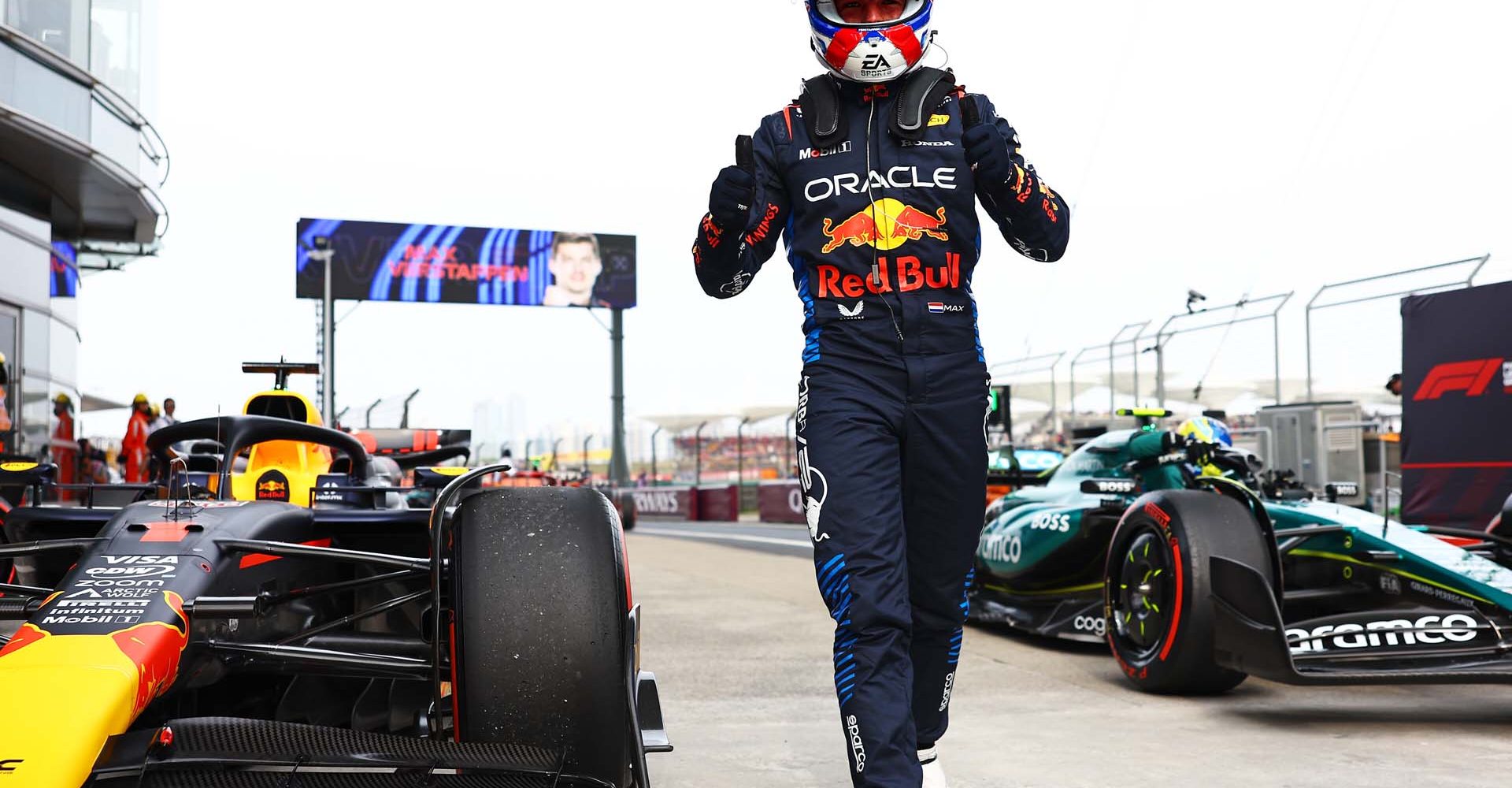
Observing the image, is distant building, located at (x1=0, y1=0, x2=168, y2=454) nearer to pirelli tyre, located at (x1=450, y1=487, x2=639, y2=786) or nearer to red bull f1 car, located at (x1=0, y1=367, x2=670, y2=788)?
red bull f1 car, located at (x1=0, y1=367, x2=670, y2=788)

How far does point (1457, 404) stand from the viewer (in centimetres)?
970

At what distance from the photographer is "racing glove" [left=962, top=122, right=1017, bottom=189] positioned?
277 cm

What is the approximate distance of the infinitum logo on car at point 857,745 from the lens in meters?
2.52

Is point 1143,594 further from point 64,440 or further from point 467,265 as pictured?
point 467,265

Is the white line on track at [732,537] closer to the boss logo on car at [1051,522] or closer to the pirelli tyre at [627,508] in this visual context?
the pirelli tyre at [627,508]

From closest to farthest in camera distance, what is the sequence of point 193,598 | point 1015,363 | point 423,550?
point 193,598, point 423,550, point 1015,363

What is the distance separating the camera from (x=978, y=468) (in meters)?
2.81

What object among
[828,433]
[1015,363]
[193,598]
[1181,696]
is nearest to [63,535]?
[193,598]

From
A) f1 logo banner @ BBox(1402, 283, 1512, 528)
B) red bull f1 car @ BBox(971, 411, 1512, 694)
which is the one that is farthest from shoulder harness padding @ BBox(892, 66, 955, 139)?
f1 logo banner @ BBox(1402, 283, 1512, 528)

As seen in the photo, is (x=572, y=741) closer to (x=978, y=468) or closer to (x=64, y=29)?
(x=978, y=468)

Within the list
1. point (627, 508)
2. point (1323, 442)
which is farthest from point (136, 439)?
point (627, 508)

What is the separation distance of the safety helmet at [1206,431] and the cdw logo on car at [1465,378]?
426 centimetres

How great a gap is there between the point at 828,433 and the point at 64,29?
15412 mm

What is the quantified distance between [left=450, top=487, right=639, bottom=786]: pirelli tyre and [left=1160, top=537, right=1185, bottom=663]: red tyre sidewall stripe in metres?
2.65
